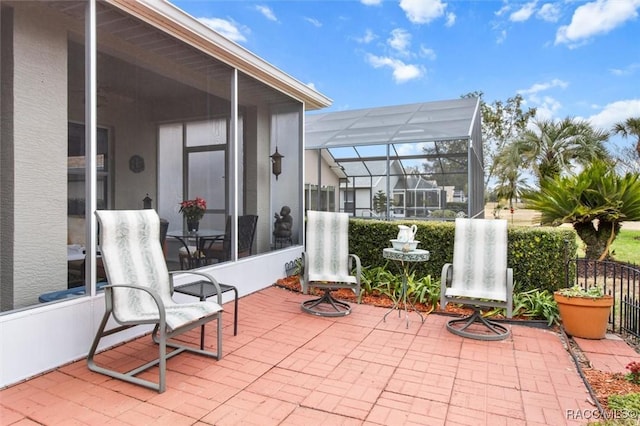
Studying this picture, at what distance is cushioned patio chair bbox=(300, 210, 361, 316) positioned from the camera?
4.49m

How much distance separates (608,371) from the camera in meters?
3.11

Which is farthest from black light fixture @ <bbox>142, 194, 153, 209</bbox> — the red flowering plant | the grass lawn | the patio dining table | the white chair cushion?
the grass lawn

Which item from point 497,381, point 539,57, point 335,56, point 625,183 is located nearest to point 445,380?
point 497,381

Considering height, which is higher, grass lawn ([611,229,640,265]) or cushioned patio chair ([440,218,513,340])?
cushioned patio chair ([440,218,513,340])

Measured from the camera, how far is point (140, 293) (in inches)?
121

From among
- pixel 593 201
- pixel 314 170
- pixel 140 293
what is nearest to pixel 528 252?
pixel 593 201

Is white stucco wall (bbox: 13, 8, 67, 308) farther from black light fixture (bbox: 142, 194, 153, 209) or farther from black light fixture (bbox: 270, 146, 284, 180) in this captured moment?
black light fixture (bbox: 270, 146, 284, 180)

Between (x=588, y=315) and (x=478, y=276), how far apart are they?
107 cm

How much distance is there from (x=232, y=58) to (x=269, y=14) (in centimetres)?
938

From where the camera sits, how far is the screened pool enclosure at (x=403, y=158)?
369 inches

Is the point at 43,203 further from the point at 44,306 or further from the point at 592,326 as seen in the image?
the point at 592,326

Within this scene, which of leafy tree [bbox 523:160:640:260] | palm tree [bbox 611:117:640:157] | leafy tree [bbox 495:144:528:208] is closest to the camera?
leafy tree [bbox 523:160:640:260]

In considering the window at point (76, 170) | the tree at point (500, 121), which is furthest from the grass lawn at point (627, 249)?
the tree at point (500, 121)

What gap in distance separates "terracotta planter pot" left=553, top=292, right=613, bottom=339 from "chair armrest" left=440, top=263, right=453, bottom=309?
115 centimetres
